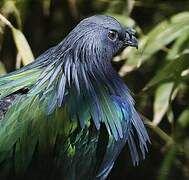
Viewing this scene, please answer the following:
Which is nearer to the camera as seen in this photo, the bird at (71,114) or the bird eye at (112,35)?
the bird at (71,114)

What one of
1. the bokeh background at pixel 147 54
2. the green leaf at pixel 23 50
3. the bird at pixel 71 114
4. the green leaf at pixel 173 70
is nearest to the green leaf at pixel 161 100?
the bokeh background at pixel 147 54

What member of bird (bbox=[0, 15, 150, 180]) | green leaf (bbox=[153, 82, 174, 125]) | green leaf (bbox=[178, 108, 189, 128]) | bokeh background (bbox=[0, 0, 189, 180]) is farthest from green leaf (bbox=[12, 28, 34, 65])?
green leaf (bbox=[178, 108, 189, 128])

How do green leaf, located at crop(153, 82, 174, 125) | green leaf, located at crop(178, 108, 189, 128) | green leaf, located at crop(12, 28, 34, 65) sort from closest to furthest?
green leaf, located at crop(12, 28, 34, 65) < green leaf, located at crop(153, 82, 174, 125) < green leaf, located at crop(178, 108, 189, 128)

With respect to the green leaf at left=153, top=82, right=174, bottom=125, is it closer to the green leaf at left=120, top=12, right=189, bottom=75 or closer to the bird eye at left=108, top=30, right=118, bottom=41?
the green leaf at left=120, top=12, right=189, bottom=75

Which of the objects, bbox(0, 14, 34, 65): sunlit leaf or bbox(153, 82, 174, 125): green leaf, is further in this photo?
bbox(153, 82, 174, 125): green leaf

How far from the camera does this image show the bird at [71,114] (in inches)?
100.0

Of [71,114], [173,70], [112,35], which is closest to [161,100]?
[173,70]

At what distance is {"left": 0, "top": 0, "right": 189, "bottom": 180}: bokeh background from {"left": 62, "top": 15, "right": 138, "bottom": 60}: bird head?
1.81ft

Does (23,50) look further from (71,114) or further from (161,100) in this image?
(71,114)

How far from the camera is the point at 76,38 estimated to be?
2.66 meters

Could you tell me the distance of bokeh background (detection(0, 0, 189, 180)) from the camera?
345cm

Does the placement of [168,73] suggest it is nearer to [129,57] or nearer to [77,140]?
[129,57]

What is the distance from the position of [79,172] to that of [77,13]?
1709 mm

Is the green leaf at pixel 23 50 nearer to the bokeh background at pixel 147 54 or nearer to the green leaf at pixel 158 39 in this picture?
the bokeh background at pixel 147 54
